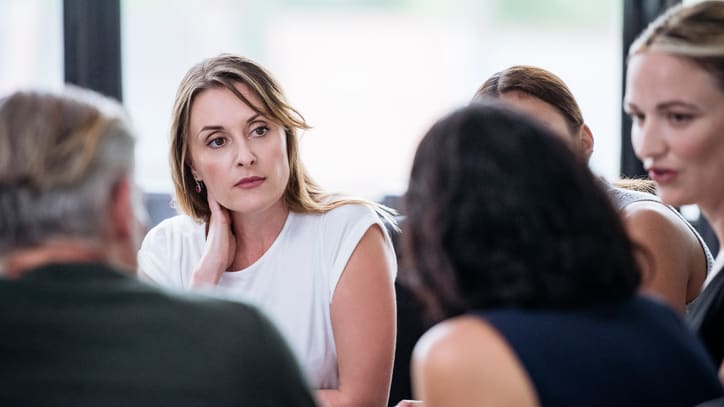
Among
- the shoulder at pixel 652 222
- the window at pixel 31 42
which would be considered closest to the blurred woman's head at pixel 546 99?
the shoulder at pixel 652 222

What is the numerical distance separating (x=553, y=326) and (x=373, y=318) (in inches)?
41.8

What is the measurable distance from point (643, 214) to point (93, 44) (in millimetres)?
2556

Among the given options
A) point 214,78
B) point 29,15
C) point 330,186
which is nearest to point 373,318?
point 214,78

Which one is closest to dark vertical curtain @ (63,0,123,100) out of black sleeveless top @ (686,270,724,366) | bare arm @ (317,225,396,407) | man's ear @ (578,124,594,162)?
bare arm @ (317,225,396,407)

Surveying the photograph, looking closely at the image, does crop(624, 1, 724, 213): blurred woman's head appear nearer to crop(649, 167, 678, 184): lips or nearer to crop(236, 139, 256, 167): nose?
crop(649, 167, 678, 184): lips

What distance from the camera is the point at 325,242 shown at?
2.39m

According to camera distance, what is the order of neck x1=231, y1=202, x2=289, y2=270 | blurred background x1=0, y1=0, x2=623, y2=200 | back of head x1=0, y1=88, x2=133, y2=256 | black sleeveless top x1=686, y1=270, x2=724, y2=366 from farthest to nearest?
blurred background x1=0, y1=0, x2=623, y2=200
neck x1=231, y1=202, x2=289, y2=270
black sleeveless top x1=686, y1=270, x2=724, y2=366
back of head x1=0, y1=88, x2=133, y2=256

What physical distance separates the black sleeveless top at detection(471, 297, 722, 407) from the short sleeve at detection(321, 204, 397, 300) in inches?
42.2

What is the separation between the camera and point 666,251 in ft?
6.47

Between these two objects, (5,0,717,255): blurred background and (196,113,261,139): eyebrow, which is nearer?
(196,113,261,139): eyebrow

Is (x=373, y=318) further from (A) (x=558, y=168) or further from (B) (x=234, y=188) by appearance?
(A) (x=558, y=168)

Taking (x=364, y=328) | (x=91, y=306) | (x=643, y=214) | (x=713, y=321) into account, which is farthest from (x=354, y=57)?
(x=91, y=306)

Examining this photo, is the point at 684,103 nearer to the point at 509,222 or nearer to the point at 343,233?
the point at 509,222

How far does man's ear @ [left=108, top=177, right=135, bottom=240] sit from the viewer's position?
4.33 ft
